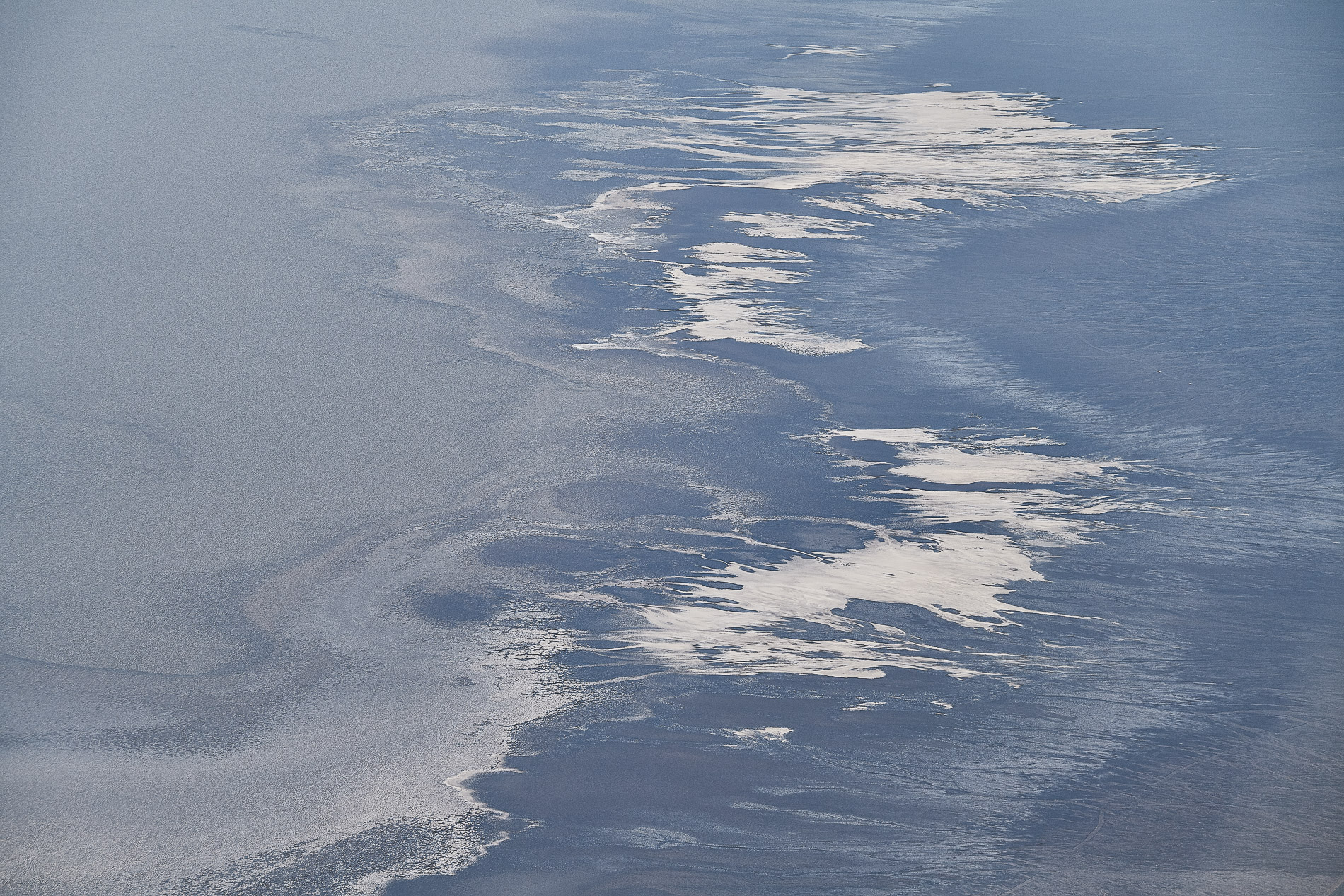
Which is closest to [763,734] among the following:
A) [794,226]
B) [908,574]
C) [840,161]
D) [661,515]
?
[908,574]

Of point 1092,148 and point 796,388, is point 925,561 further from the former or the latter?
point 1092,148

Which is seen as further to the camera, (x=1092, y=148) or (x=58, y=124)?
(x=1092, y=148)

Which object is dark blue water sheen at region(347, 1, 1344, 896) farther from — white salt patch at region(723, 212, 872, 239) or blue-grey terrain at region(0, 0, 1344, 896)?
white salt patch at region(723, 212, 872, 239)

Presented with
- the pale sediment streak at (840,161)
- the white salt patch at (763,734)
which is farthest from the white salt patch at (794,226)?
the white salt patch at (763,734)

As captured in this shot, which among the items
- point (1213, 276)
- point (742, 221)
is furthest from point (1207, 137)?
point (742, 221)

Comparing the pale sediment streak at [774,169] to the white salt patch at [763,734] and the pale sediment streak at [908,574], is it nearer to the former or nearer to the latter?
the pale sediment streak at [908,574]

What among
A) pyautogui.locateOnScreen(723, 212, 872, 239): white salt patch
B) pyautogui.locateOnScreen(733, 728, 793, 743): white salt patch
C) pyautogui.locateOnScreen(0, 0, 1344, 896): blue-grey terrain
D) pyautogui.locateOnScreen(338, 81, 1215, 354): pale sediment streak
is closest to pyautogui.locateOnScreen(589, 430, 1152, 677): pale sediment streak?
pyautogui.locateOnScreen(0, 0, 1344, 896): blue-grey terrain
